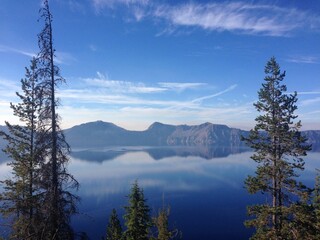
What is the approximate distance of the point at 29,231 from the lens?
12.3 metres

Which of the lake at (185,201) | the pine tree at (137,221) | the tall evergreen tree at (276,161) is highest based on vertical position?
the tall evergreen tree at (276,161)

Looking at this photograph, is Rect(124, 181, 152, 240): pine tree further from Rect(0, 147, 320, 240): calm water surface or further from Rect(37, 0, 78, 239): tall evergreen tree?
Rect(37, 0, 78, 239): tall evergreen tree

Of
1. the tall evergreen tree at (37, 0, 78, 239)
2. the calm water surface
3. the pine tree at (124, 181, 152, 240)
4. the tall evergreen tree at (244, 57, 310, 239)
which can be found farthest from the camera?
the calm water surface

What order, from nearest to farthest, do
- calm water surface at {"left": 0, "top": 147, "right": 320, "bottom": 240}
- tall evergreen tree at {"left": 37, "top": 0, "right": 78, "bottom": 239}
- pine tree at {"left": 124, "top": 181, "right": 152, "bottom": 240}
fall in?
tall evergreen tree at {"left": 37, "top": 0, "right": 78, "bottom": 239} → pine tree at {"left": 124, "top": 181, "right": 152, "bottom": 240} → calm water surface at {"left": 0, "top": 147, "right": 320, "bottom": 240}

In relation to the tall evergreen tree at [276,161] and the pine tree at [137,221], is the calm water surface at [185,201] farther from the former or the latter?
the tall evergreen tree at [276,161]

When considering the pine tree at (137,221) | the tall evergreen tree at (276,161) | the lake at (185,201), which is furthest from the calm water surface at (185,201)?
the tall evergreen tree at (276,161)

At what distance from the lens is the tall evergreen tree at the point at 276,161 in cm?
1988

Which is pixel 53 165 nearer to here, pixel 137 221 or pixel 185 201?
pixel 137 221

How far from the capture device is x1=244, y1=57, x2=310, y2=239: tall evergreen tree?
65.2ft

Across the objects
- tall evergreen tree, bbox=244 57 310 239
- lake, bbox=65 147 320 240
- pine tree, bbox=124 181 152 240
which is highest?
tall evergreen tree, bbox=244 57 310 239

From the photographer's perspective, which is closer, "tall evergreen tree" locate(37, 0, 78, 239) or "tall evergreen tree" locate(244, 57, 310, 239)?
"tall evergreen tree" locate(37, 0, 78, 239)

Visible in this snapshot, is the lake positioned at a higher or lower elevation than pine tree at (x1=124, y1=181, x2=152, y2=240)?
lower

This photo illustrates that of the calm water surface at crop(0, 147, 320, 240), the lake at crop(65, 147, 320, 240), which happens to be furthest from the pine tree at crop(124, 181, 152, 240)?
the lake at crop(65, 147, 320, 240)

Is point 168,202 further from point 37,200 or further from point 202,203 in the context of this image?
point 37,200
